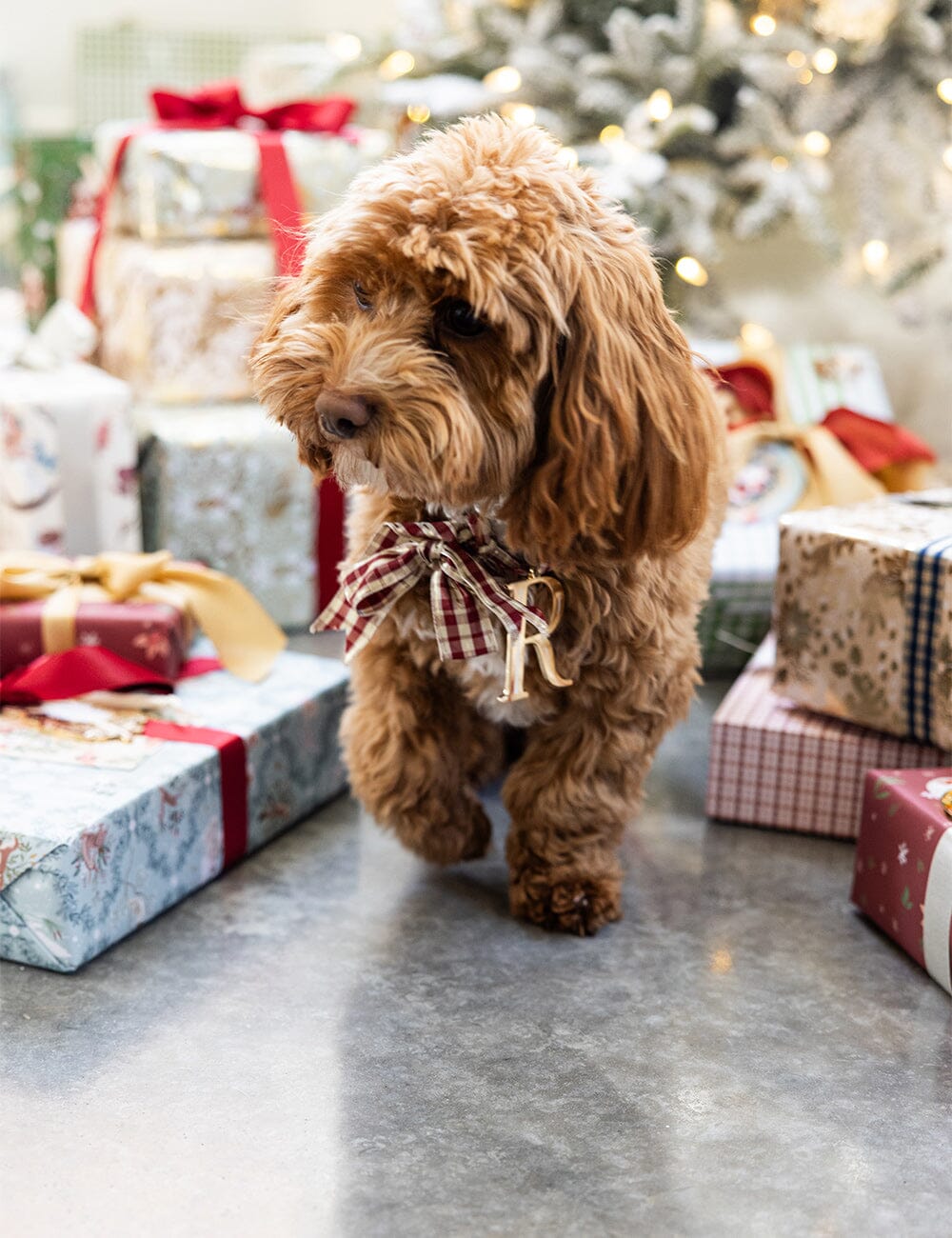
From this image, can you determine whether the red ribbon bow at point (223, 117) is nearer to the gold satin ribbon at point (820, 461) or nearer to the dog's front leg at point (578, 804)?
the gold satin ribbon at point (820, 461)

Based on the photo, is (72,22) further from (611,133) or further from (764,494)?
(764,494)

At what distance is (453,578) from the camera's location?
1.38 m

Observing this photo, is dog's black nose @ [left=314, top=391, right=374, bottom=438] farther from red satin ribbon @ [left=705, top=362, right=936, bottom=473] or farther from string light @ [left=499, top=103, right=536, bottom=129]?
string light @ [left=499, top=103, right=536, bottom=129]

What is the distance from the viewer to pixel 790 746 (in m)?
1.76

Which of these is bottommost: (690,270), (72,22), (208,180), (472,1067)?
(472,1067)

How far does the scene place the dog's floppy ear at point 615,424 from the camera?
120 cm

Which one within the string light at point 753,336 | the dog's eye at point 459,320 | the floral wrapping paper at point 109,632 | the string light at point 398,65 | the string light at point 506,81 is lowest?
the floral wrapping paper at point 109,632

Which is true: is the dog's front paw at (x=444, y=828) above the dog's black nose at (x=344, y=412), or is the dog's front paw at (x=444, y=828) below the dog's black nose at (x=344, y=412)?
below

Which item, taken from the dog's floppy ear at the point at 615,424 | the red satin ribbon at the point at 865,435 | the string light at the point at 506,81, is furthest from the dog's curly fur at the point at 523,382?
the string light at the point at 506,81

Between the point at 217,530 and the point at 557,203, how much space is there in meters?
1.24

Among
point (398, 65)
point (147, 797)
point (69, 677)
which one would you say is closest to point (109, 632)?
point (69, 677)

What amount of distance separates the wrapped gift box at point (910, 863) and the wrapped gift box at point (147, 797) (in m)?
0.72

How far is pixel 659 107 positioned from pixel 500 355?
1681 mm

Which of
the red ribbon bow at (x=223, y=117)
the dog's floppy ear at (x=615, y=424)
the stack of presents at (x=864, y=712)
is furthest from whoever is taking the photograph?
the red ribbon bow at (x=223, y=117)
